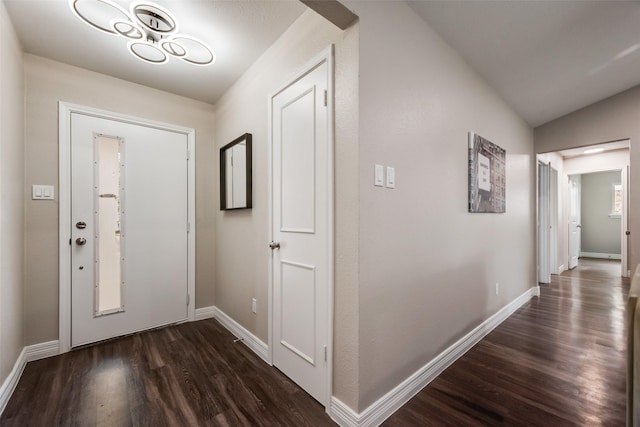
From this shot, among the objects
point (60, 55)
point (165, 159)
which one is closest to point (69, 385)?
point (165, 159)

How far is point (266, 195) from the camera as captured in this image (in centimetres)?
210

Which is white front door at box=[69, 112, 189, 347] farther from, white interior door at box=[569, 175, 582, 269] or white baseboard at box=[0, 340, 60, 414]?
white interior door at box=[569, 175, 582, 269]

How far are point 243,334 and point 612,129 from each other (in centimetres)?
444

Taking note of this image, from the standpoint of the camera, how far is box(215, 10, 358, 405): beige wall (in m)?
1.39

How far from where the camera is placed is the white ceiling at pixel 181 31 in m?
1.65

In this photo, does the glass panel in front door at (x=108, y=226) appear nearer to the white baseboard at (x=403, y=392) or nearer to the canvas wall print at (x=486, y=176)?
the white baseboard at (x=403, y=392)

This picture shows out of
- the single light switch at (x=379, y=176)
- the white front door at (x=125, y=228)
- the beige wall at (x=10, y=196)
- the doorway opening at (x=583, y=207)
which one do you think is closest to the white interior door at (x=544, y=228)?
the doorway opening at (x=583, y=207)

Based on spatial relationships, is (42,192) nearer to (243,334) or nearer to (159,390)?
(159,390)

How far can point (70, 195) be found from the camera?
2207 mm

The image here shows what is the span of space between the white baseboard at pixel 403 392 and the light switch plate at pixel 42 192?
8.32 feet

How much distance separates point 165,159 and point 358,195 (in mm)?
2192

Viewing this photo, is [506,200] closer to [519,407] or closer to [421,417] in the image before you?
[519,407]

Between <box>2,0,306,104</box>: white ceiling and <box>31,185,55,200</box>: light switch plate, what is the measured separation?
1.01m

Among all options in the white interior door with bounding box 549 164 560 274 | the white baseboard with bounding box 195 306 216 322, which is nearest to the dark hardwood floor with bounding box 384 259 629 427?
the white interior door with bounding box 549 164 560 274
